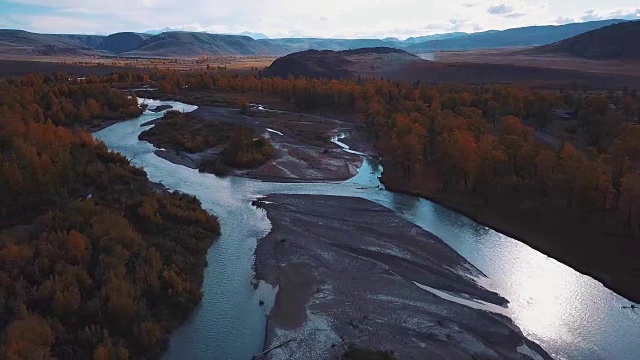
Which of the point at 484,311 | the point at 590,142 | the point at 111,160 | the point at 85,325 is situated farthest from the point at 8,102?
the point at 590,142

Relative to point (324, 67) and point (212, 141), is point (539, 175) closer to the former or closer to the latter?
point (212, 141)

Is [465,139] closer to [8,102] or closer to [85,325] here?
[85,325]

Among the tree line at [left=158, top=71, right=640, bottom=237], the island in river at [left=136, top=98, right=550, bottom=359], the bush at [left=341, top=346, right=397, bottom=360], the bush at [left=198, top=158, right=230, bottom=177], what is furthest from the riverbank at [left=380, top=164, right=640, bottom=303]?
the bush at [left=198, top=158, right=230, bottom=177]

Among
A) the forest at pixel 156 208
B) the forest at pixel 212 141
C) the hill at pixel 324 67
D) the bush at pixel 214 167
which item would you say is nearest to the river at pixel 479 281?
the forest at pixel 156 208

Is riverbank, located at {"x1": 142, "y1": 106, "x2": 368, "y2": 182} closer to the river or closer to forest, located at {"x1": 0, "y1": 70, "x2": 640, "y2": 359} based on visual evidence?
forest, located at {"x1": 0, "y1": 70, "x2": 640, "y2": 359}

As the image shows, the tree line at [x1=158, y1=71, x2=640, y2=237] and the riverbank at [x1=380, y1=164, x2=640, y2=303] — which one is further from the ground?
the tree line at [x1=158, y1=71, x2=640, y2=237]

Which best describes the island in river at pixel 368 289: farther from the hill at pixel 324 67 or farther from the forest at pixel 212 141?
the hill at pixel 324 67
